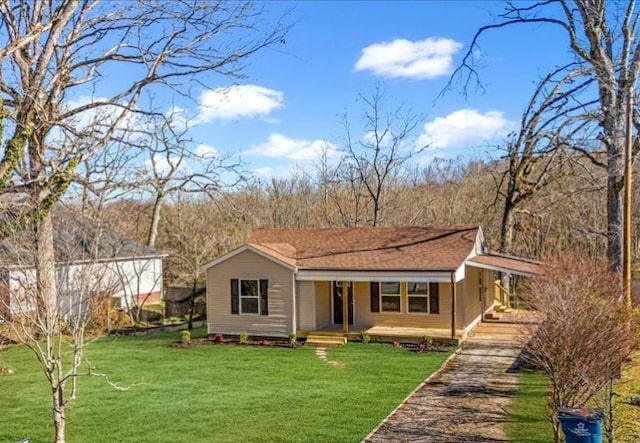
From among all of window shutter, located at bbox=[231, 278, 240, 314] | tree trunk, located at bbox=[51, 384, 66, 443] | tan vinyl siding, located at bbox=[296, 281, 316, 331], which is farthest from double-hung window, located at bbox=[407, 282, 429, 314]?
tree trunk, located at bbox=[51, 384, 66, 443]

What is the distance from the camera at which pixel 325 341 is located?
58.5 ft

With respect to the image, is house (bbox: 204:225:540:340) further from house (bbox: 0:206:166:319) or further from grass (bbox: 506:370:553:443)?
grass (bbox: 506:370:553:443)

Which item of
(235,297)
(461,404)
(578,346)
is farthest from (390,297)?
(578,346)

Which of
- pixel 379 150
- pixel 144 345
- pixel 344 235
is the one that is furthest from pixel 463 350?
pixel 379 150

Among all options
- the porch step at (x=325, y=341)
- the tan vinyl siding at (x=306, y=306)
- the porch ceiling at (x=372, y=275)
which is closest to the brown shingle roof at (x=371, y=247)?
the porch ceiling at (x=372, y=275)

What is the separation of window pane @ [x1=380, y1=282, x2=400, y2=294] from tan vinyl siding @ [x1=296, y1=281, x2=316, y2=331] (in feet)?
7.88

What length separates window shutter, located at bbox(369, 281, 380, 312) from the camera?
63.6 feet

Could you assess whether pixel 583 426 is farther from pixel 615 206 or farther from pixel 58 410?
pixel 615 206

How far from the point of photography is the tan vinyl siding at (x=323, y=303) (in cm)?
1921

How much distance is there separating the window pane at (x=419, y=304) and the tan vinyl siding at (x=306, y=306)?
10.8ft

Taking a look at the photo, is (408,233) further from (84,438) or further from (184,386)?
(84,438)

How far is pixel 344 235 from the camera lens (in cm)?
2177

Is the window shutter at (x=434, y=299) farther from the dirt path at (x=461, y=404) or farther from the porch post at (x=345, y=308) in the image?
the porch post at (x=345, y=308)

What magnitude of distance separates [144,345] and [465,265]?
10.8 m
